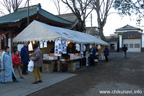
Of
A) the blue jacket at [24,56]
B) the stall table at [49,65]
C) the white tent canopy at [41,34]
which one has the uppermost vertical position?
the white tent canopy at [41,34]

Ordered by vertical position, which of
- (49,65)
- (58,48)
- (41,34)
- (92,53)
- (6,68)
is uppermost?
(41,34)

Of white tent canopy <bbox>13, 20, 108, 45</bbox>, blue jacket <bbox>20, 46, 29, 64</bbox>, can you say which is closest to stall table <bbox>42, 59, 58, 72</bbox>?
blue jacket <bbox>20, 46, 29, 64</bbox>

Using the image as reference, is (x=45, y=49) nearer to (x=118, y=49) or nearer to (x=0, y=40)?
(x=0, y=40)

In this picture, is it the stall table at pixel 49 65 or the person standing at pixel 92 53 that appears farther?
the person standing at pixel 92 53

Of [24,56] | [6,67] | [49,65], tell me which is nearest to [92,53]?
[49,65]

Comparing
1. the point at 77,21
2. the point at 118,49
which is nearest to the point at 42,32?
the point at 77,21

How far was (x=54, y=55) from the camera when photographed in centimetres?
896

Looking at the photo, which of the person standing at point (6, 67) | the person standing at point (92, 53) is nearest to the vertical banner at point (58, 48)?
the person standing at point (6, 67)

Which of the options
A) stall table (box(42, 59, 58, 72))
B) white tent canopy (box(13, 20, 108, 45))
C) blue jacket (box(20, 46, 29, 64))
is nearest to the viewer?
blue jacket (box(20, 46, 29, 64))

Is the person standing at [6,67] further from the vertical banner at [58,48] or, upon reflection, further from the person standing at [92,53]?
the person standing at [92,53]

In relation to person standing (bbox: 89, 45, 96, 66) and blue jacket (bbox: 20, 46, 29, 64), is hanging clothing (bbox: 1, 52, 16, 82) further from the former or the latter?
person standing (bbox: 89, 45, 96, 66)

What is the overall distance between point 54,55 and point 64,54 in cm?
78

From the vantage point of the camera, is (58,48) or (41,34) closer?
(58,48)

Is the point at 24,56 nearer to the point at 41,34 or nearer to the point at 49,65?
the point at 49,65
